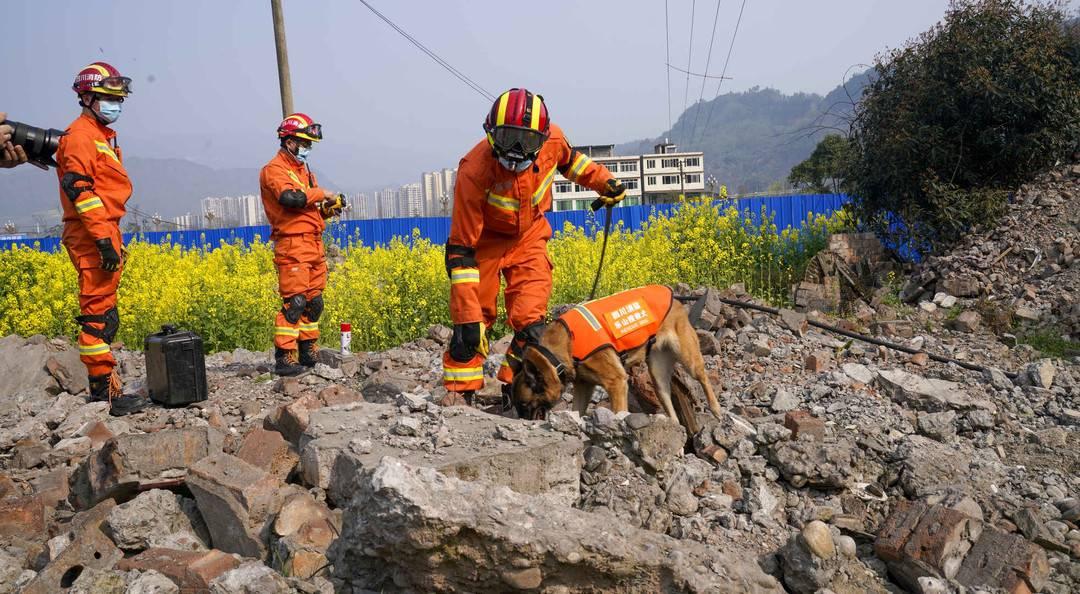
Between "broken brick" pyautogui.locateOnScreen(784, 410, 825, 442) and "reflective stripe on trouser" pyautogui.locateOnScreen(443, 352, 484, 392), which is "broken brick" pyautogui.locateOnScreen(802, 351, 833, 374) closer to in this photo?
"broken brick" pyautogui.locateOnScreen(784, 410, 825, 442)

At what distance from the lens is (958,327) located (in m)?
7.81

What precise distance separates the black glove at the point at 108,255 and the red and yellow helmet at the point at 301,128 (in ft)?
5.86

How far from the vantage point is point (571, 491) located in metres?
3.68

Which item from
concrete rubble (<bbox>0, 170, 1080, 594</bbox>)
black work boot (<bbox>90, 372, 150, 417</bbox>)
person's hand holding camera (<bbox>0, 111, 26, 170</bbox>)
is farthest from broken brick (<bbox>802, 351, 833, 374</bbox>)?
person's hand holding camera (<bbox>0, 111, 26, 170</bbox>)

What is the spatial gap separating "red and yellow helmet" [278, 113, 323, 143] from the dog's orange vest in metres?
3.44

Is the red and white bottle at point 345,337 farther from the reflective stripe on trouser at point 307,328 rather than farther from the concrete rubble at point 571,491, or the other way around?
the concrete rubble at point 571,491

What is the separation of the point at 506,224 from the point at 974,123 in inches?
320

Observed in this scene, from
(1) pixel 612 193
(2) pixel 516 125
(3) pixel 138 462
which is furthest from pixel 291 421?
(1) pixel 612 193

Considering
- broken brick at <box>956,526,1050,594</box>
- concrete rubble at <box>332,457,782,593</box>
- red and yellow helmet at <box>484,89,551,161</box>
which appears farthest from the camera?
red and yellow helmet at <box>484,89,551,161</box>

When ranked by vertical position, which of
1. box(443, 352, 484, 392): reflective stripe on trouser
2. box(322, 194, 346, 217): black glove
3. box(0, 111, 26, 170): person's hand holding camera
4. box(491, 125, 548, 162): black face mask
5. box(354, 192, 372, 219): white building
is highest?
box(354, 192, 372, 219): white building

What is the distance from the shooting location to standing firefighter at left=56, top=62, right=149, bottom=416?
568cm

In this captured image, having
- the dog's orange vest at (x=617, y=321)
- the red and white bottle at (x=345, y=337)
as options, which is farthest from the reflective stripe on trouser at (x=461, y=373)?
the red and white bottle at (x=345, y=337)

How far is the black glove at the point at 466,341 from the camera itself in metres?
4.85

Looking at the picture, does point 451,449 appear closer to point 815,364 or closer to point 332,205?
point 815,364
